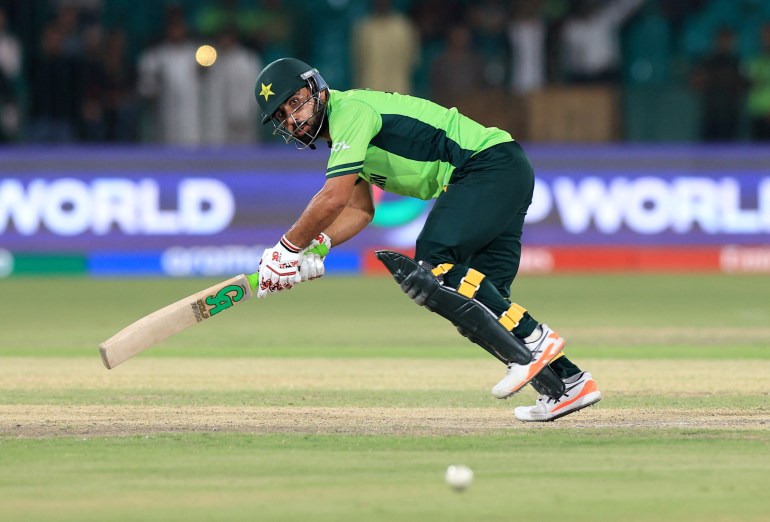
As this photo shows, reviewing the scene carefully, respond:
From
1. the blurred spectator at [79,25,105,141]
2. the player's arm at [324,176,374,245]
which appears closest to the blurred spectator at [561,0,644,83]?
the blurred spectator at [79,25,105,141]

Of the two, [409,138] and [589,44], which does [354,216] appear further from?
[589,44]

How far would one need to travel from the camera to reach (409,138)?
6.45 m

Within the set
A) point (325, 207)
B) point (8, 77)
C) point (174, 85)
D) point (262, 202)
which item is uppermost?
point (8, 77)

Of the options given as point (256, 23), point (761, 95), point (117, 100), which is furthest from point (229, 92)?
point (761, 95)

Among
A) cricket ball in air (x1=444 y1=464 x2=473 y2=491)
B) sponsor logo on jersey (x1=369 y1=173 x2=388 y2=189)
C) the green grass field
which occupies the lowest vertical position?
the green grass field

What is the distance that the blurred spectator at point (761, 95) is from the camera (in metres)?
16.2

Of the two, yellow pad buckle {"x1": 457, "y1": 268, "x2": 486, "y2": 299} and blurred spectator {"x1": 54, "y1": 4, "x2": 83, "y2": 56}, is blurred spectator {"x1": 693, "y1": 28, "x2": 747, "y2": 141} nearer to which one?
blurred spectator {"x1": 54, "y1": 4, "x2": 83, "y2": 56}

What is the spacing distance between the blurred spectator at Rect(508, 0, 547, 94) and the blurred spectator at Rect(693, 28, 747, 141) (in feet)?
5.58

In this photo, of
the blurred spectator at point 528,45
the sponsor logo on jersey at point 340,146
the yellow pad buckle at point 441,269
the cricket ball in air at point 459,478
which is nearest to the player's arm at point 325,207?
the sponsor logo on jersey at point 340,146

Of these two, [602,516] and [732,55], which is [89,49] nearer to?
[732,55]

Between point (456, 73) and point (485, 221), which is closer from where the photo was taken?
point (485, 221)

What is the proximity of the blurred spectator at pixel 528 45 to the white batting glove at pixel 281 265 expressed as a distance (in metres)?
10.0

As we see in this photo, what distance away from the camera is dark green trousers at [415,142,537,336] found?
20.7ft

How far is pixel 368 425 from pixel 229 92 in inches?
388
